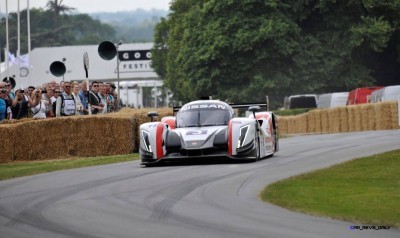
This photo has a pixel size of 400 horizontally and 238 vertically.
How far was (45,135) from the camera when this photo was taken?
2581cm

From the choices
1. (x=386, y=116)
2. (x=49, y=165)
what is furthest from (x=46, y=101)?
(x=386, y=116)

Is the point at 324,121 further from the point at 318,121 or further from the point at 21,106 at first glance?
the point at 21,106

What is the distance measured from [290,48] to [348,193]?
52239mm

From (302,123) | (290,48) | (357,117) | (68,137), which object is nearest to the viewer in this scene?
(68,137)

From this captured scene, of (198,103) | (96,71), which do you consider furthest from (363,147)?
(96,71)

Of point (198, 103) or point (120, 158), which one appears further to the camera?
point (120, 158)

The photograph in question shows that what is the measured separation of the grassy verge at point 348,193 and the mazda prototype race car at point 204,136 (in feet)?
8.37

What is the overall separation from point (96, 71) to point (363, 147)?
61.8 m

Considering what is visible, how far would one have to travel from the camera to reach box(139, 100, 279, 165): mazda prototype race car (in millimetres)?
21016

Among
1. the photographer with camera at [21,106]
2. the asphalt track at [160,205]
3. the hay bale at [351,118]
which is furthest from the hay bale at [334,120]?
the asphalt track at [160,205]

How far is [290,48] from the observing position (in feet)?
218

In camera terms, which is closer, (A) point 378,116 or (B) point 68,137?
(B) point 68,137

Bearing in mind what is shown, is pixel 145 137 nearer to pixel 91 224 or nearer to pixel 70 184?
pixel 70 184

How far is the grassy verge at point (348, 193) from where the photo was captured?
40.4 feet
